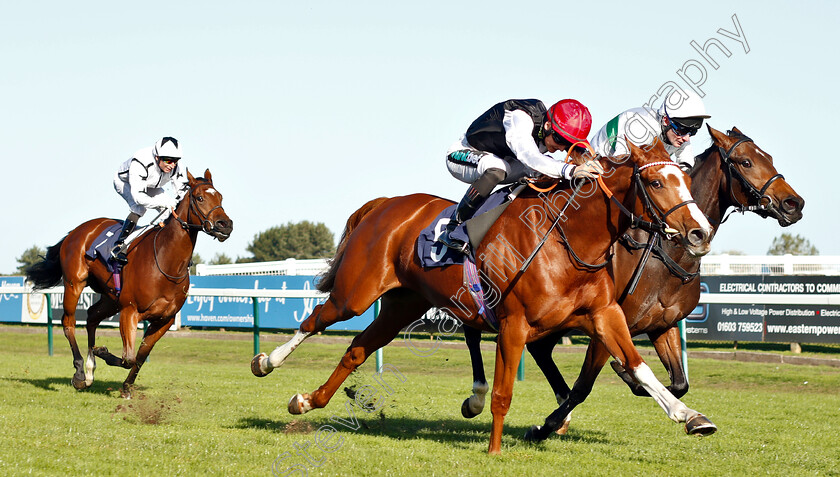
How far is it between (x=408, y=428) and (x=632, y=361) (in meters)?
2.04

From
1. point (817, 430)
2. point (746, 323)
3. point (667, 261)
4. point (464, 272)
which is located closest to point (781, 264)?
point (746, 323)

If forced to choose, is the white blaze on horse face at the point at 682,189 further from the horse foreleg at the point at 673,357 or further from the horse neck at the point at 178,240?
the horse neck at the point at 178,240

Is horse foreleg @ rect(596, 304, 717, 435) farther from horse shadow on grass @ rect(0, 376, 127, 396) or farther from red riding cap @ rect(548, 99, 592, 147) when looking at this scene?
horse shadow on grass @ rect(0, 376, 127, 396)

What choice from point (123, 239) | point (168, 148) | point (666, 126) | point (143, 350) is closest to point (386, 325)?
point (666, 126)

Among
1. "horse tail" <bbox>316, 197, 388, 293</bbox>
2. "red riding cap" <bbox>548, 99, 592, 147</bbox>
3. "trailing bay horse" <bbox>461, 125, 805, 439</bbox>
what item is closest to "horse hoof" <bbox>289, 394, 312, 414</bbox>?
"horse tail" <bbox>316, 197, 388, 293</bbox>

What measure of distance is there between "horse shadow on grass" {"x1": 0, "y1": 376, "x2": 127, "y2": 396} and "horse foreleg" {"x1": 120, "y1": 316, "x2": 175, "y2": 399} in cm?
33

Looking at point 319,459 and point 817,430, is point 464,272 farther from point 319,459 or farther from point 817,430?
point 817,430

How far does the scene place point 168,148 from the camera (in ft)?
27.0

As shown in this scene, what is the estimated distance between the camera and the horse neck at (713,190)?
18.9ft

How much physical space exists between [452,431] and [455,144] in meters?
2.03

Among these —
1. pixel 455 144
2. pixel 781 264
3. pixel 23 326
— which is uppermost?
pixel 455 144

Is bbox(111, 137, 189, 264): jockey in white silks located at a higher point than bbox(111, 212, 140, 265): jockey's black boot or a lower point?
higher

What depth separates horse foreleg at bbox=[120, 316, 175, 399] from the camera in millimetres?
7715

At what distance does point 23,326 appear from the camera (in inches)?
789
